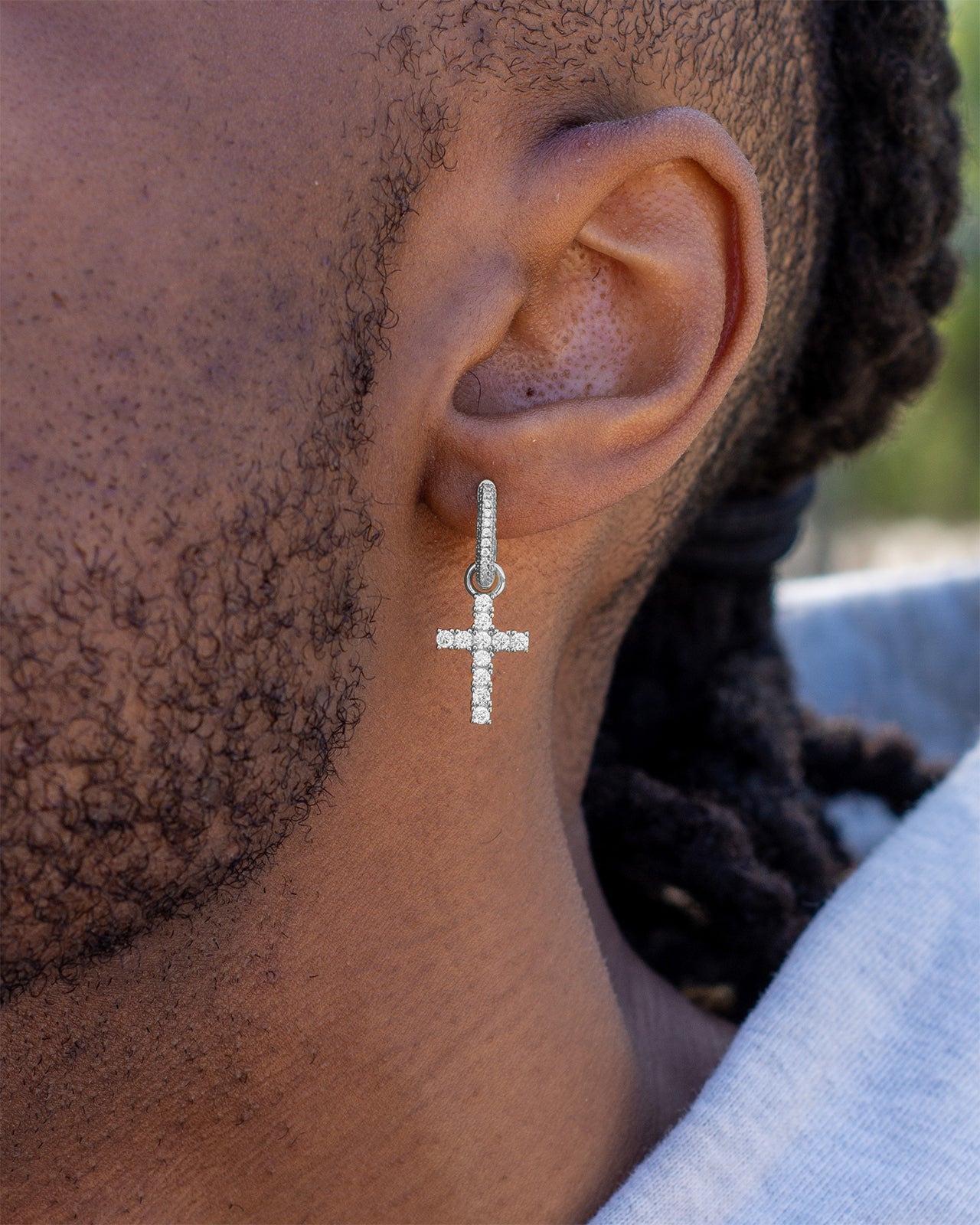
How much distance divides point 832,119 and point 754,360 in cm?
41

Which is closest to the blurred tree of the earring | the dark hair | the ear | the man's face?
the dark hair

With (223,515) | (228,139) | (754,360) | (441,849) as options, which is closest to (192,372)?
(223,515)

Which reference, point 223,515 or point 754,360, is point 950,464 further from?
point 223,515

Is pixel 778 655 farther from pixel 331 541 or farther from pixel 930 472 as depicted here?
pixel 930 472

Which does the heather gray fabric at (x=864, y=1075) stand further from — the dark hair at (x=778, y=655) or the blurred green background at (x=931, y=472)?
the blurred green background at (x=931, y=472)

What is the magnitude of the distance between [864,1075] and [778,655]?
3.72ft

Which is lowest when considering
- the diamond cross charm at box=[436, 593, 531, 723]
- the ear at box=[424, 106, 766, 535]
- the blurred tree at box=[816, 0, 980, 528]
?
the blurred tree at box=[816, 0, 980, 528]

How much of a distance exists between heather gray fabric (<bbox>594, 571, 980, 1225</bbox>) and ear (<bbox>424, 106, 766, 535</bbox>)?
797 mm

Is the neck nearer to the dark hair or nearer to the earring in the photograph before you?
the earring

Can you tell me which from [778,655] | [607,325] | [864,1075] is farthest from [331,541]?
[778,655]

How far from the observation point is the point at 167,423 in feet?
4.33

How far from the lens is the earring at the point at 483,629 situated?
1.49 m

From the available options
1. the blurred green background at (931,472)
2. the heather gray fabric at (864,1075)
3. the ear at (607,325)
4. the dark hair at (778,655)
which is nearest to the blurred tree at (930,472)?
the blurred green background at (931,472)

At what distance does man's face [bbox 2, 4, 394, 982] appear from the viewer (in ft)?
4.23
